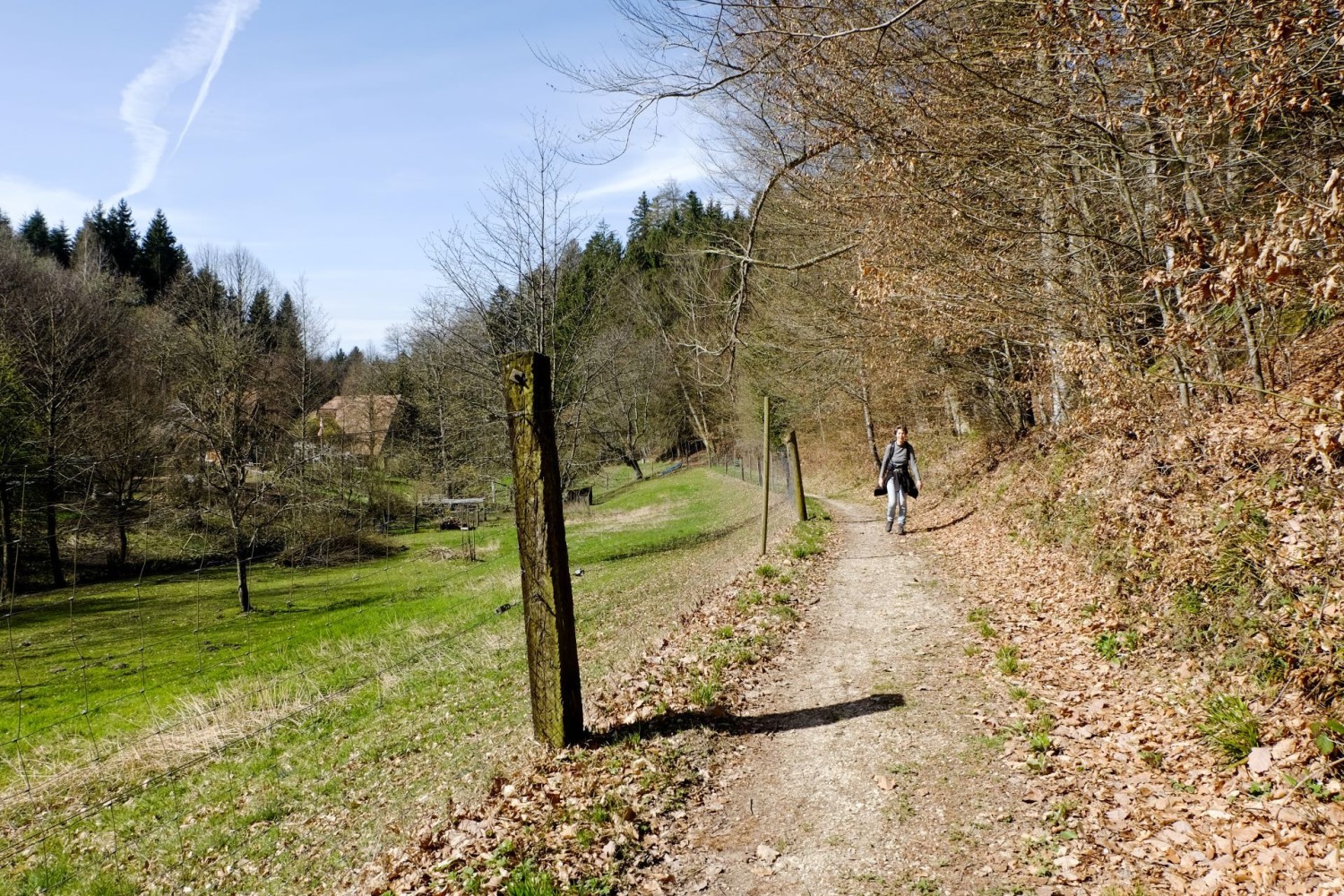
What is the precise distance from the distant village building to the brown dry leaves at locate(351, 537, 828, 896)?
44.1 m

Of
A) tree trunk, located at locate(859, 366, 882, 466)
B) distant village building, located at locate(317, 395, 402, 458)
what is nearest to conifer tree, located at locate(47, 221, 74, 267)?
distant village building, located at locate(317, 395, 402, 458)

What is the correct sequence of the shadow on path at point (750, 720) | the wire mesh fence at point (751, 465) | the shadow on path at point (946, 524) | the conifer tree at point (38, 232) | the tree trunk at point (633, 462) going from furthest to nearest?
1. the conifer tree at point (38, 232)
2. the tree trunk at point (633, 462)
3. the wire mesh fence at point (751, 465)
4. the shadow on path at point (946, 524)
5. the shadow on path at point (750, 720)

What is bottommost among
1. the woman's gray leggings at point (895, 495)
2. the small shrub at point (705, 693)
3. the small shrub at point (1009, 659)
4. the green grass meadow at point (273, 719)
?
the green grass meadow at point (273, 719)

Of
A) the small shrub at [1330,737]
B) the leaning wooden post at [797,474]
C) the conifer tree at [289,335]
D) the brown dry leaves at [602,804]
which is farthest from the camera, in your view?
the conifer tree at [289,335]

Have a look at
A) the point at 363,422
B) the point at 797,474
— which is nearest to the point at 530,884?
the point at 797,474

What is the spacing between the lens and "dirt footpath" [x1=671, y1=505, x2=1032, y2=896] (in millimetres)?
4238

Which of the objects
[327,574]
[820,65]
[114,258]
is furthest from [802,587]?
[114,258]

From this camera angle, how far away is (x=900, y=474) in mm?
14164

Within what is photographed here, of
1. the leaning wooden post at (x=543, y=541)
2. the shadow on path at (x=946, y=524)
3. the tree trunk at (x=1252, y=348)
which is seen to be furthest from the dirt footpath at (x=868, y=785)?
the shadow on path at (x=946, y=524)

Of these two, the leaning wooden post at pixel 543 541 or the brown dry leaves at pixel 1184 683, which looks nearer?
the brown dry leaves at pixel 1184 683

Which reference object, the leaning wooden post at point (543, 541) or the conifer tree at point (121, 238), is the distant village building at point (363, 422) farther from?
the leaning wooden post at point (543, 541)

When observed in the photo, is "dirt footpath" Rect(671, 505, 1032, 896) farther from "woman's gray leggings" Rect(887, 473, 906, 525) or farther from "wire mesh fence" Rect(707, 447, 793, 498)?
"wire mesh fence" Rect(707, 447, 793, 498)

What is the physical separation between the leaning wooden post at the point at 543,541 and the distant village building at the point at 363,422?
44.3 meters

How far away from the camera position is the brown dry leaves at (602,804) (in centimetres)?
450
